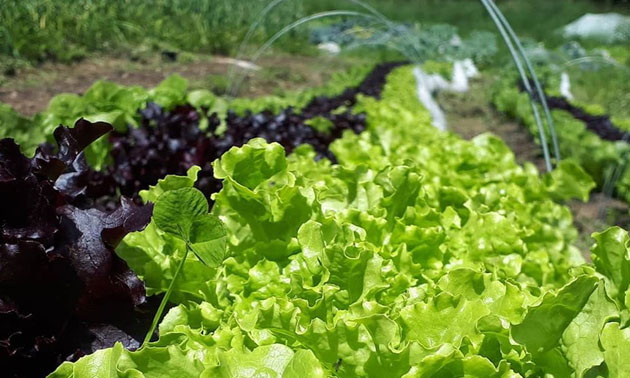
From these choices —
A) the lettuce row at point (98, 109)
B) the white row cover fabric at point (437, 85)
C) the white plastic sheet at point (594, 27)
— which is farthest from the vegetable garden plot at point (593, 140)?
the white plastic sheet at point (594, 27)

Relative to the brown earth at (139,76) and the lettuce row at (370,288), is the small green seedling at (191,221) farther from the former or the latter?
the brown earth at (139,76)

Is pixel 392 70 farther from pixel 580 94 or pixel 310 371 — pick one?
pixel 310 371

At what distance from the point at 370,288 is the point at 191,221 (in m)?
0.39

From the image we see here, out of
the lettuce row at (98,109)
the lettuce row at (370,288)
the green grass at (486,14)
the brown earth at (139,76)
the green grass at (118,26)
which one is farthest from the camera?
the green grass at (486,14)

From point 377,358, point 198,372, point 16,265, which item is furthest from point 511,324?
point 16,265

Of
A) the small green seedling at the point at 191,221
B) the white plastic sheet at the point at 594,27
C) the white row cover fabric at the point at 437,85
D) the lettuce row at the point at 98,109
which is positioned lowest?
the white plastic sheet at the point at 594,27

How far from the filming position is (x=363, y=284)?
3.79 ft

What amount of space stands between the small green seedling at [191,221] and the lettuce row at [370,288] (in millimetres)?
148

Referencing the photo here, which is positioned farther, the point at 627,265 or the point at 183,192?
the point at 627,265

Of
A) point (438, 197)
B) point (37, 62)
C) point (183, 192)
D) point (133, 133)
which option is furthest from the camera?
point (37, 62)

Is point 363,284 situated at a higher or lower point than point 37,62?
higher

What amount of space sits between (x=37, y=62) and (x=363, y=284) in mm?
6483

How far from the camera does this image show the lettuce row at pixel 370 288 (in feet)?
3.00

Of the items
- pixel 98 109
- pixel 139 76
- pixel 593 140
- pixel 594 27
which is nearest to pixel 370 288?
pixel 98 109
